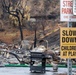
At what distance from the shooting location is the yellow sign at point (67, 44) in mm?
6273

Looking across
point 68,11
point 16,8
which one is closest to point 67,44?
point 68,11

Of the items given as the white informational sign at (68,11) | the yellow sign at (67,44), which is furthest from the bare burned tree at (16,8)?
the white informational sign at (68,11)

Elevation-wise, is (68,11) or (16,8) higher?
(68,11)

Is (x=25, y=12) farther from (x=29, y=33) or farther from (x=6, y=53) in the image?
(x=6, y=53)

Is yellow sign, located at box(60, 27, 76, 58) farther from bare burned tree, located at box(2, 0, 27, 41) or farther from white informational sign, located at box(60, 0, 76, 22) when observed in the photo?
bare burned tree, located at box(2, 0, 27, 41)

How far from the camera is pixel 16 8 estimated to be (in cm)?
2895

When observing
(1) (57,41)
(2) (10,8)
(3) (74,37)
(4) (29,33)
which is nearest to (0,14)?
Answer: (2) (10,8)

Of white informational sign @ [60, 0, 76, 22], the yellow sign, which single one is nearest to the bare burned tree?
the yellow sign

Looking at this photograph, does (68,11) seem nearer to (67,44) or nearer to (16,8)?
(67,44)

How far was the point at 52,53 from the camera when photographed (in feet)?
88.7

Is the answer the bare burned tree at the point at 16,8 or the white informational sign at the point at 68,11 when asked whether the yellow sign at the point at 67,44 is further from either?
the bare burned tree at the point at 16,8

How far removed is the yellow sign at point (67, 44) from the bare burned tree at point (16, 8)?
882 inches

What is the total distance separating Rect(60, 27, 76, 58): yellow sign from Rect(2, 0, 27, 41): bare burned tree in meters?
22.4

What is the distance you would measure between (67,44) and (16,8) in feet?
75.2
